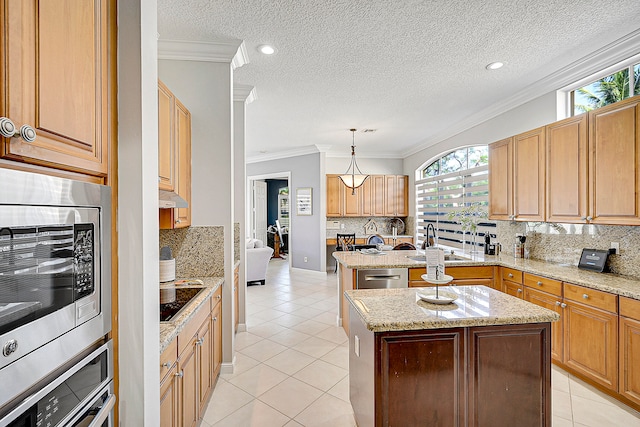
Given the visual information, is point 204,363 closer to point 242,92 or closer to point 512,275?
Result: point 242,92

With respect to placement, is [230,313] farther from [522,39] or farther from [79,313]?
[522,39]

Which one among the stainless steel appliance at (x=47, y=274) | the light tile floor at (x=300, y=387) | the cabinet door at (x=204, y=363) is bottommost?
the light tile floor at (x=300, y=387)

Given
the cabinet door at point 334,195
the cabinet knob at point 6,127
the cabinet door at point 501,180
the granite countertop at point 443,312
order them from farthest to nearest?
1. the cabinet door at point 334,195
2. the cabinet door at point 501,180
3. the granite countertop at point 443,312
4. the cabinet knob at point 6,127

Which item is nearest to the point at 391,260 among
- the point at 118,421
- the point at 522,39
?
the point at 522,39

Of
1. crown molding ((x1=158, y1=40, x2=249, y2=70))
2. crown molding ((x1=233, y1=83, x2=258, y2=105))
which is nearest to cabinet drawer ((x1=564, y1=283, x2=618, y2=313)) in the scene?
crown molding ((x1=158, y1=40, x2=249, y2=70))

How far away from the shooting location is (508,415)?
169 cm

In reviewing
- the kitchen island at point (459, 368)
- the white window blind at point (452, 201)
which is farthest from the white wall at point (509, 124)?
the kitchen island at point (459, 368)

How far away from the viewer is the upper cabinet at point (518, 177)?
3256 mm

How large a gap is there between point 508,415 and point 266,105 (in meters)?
4.05

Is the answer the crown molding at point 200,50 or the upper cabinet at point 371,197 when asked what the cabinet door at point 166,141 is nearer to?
the crown molding at point 200,50

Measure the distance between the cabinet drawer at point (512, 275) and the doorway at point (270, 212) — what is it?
5.48 meters

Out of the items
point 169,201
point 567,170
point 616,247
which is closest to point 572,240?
point 616,247

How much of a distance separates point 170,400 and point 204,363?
68cm

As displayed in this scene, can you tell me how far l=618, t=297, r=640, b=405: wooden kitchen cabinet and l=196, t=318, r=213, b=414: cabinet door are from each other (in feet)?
9.51
